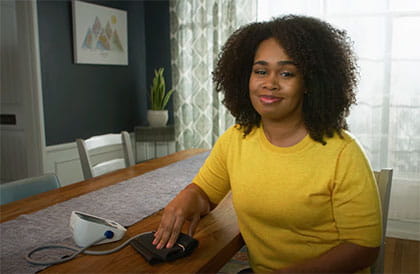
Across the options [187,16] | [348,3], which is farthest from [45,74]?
[348,3]

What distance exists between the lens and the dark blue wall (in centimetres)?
324

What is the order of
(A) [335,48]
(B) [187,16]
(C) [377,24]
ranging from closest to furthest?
(A) [335,48]
(C) [377,24]
(B) [187,16]

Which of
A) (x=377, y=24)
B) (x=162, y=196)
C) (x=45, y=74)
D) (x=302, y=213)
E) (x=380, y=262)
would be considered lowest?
(x=380, y=262)

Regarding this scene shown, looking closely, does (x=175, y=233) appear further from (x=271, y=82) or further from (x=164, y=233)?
(x=271, y=82)

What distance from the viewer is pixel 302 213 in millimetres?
1043

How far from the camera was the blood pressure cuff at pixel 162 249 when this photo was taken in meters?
1.00

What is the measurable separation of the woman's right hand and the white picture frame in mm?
2556

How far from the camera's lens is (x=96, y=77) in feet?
12.1

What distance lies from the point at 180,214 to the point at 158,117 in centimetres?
281

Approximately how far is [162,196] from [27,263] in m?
0.66

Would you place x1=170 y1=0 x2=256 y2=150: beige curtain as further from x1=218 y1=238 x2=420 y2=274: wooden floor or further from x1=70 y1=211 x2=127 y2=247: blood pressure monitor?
x1=70 y1=211 x2=127 y2=247: blood pressure monitor

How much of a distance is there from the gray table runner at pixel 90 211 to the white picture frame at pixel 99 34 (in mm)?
1920

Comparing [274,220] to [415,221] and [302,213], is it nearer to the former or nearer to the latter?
[302,213]

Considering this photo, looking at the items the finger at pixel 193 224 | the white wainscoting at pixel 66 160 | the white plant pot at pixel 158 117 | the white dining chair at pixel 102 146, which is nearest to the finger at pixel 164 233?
the finger at pixel 193 224
